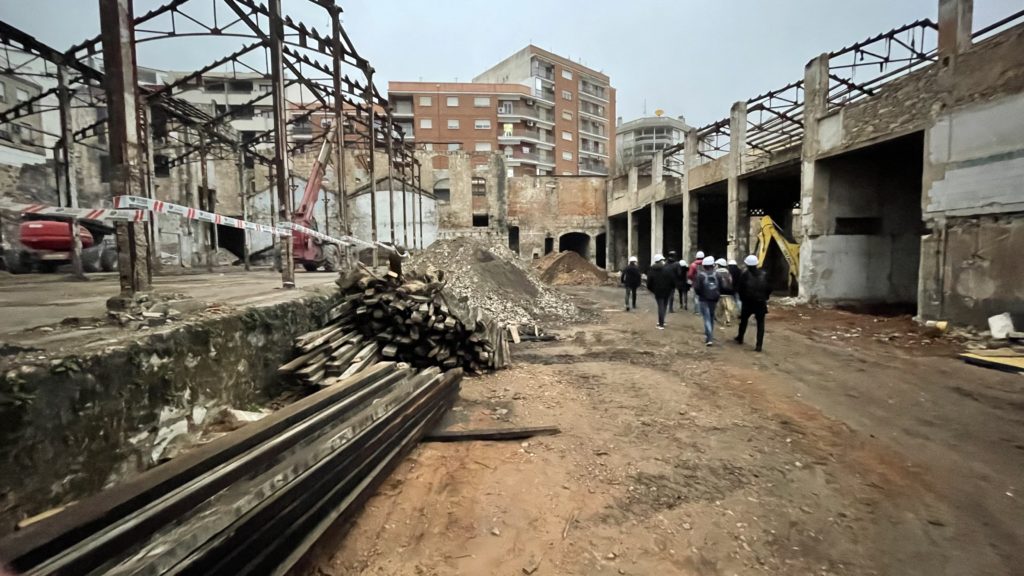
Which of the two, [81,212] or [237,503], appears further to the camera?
[81,212]

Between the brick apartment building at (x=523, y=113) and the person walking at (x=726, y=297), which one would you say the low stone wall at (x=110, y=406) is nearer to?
the person walking at (x=726, y=297)

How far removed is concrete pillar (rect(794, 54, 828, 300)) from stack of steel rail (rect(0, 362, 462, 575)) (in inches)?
536

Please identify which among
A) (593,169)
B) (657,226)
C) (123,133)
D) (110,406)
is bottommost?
(110,406)

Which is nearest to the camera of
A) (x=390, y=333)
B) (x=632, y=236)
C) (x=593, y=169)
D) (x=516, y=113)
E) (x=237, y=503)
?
(x=237, y=503)

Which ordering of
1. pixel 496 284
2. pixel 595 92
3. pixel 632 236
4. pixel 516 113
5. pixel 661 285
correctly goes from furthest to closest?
pixel 595 92 < pixel 516 113 < pixel 632 236 < pixel 496 284 < pixel 661 285

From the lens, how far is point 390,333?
5.70 m

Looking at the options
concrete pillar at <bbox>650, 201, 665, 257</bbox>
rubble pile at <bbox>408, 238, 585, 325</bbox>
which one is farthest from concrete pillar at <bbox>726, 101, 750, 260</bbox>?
rubble pile at <bbox>408, 238, 585, 325</bbox>

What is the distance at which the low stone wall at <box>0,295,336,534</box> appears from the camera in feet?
6.71

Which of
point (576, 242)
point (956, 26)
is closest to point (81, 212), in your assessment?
point (956, 26)

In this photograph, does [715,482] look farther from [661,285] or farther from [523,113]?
[523,113]

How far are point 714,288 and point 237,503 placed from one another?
8.22 meters

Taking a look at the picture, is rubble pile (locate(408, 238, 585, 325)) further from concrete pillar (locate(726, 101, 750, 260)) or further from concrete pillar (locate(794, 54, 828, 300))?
concrete pillar (locate(726, 101, 750, 260))

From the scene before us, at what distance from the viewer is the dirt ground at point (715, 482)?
110 inches

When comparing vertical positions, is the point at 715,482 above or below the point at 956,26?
below
